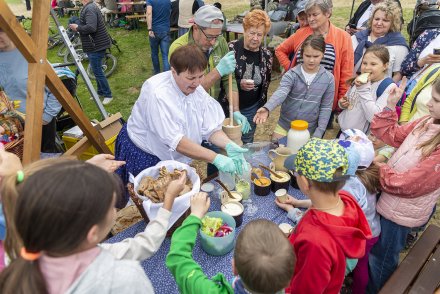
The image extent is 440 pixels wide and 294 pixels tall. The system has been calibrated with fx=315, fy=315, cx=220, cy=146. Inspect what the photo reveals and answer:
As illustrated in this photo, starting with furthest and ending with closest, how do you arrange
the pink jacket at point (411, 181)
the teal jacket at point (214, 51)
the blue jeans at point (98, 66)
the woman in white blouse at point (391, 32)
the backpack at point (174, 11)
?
1. the backpack at point (174, 11)
2. the blue jeans at point (98, 66)
3. the woman in white blouse at point (391, 32)
4. the teal jacket at point (214, 51)
5. the pink jacket at point (411, 181)

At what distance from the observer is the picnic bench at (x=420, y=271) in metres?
1.86

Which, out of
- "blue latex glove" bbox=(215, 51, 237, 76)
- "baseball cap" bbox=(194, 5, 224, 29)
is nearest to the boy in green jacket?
"blue latex glove" bbox=(215, 51, 237, 76)

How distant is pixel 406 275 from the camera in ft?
6.29

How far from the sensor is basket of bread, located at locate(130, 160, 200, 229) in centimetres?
177

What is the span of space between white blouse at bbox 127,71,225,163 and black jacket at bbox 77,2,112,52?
414 centimetres

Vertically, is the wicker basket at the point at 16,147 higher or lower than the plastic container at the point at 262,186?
higher

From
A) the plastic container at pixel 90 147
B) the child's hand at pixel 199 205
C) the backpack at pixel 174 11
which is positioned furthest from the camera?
the backpack at pixel 174 11

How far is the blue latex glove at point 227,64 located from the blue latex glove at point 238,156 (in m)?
0.85

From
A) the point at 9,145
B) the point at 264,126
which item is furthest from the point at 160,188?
the point at 264,126

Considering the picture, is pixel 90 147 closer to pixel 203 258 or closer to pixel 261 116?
pixel 261 116

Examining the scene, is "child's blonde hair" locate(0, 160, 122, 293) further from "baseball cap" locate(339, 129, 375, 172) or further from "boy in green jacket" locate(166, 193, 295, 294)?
"baseball cap" locate(339, 129, 375, 172)

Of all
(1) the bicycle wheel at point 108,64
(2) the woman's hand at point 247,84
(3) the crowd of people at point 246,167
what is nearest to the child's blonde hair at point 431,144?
(3) the crowd of people at point 246,167

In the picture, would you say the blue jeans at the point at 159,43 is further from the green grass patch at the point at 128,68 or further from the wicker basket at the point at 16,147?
the wicker basket at the point at 16,147

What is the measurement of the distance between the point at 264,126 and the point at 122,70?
14.8 ft
